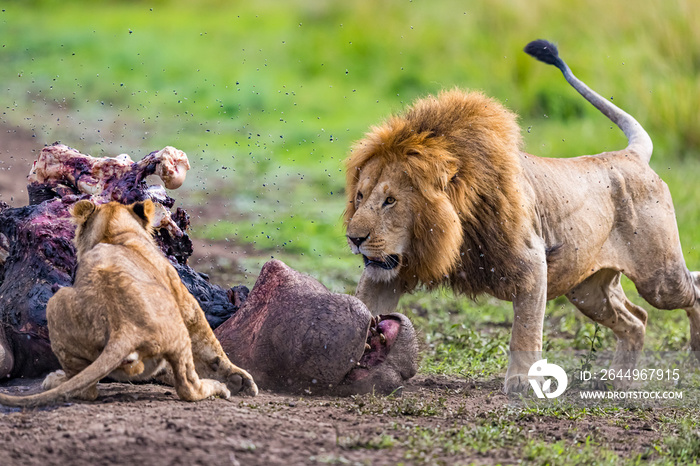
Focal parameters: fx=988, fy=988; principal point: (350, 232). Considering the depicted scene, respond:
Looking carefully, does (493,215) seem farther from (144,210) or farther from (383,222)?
(144,210)

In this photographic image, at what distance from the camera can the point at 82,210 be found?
14.0ft

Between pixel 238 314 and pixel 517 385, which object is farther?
pixel 517 385

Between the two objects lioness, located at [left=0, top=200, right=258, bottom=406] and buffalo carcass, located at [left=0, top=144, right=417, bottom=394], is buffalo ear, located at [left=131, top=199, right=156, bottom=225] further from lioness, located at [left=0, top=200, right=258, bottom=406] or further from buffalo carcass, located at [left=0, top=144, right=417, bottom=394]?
buffalo carcass, located at [left=0, top=144, right=417, bottom=394]

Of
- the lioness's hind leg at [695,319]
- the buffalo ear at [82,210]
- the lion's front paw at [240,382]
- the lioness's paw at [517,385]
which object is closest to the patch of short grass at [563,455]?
the lioness's paw at [517,385]

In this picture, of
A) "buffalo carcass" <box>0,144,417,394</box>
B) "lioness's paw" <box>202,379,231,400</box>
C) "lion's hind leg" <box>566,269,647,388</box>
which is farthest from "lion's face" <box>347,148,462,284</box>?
"lion's hind leg" <box>566,269,647,388</box>

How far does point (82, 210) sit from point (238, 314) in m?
0.91

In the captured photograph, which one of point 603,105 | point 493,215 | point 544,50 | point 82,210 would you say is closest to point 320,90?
point 603,105

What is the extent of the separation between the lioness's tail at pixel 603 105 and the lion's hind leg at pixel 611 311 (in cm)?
85

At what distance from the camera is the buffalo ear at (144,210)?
4.41m

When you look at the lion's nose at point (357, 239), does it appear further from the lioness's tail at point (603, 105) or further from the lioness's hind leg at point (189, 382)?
the lioness's tail at point (603, 105)

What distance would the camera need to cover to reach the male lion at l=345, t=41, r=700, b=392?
498 centimetres

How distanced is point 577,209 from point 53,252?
116 inches

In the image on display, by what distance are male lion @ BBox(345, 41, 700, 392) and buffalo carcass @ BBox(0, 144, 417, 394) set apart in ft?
1.60

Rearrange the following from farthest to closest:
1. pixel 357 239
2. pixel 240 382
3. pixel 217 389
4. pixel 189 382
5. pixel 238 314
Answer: pixel 357 239
pixel 238 314
pixel 240 382
pixel 217 389
pixel 189 382
